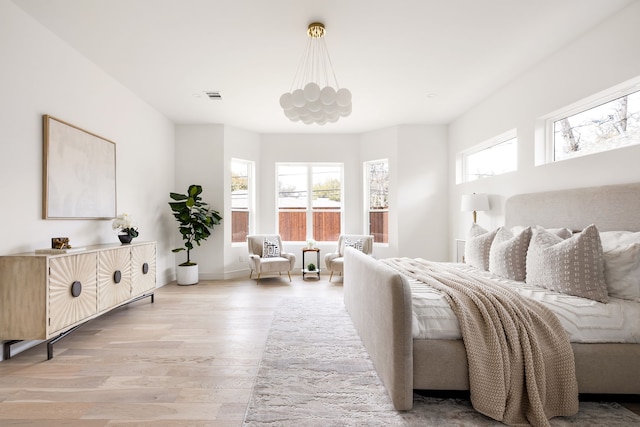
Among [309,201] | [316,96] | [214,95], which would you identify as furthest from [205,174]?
[316,96]

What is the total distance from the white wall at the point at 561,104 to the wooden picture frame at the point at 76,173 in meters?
4.95

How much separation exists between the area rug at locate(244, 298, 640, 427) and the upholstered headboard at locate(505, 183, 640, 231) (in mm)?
1346

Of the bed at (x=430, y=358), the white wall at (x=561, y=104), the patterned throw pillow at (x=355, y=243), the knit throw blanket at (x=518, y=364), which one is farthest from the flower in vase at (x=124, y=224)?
the white wall at (x=561, y=104)

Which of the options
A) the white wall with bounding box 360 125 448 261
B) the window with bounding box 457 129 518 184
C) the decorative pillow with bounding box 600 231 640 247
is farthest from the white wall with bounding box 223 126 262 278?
the decorative pillow with bounding box 600 231 640 247

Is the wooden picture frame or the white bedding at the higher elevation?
the wooden picture frame

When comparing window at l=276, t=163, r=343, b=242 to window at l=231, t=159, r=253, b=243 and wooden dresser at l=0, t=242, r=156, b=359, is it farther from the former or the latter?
wooden dresser at l=0, t=242, r=156, b=359

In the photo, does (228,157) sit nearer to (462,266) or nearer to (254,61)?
(254,61)

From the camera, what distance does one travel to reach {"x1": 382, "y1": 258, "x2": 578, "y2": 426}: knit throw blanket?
5.27 ft

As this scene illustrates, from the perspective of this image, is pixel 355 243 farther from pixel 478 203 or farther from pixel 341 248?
pixel 478 203

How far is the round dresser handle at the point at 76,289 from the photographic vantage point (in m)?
2.56

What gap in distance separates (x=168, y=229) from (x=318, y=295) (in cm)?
291

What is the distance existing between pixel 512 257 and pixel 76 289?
3759 mm

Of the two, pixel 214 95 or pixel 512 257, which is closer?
pixel 512 257

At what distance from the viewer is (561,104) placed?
10.1ft
